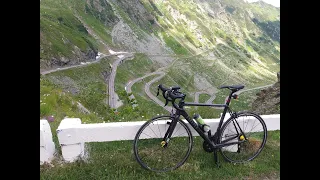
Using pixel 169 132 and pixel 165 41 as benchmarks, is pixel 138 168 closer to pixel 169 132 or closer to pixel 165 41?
pixel 169 132

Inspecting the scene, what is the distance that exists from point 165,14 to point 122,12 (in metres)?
22.2

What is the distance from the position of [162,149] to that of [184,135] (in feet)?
1.23

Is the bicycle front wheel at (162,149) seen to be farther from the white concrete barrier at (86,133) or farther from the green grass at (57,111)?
the green grass at (57,111)

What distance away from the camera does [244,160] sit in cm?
436

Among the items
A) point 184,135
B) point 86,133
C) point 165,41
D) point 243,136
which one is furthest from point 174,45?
point 86,133

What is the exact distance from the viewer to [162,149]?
414 centimetres

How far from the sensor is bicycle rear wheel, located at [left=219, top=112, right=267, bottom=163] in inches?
167

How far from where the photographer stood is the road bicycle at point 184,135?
12.5 ft

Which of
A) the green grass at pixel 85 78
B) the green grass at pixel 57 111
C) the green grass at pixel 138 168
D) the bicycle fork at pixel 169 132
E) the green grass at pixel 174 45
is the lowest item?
the green grass at pixel 174 45

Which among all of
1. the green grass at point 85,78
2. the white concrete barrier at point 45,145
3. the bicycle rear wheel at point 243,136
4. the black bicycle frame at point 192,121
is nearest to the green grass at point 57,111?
the white concrete barrier at point 45,145
